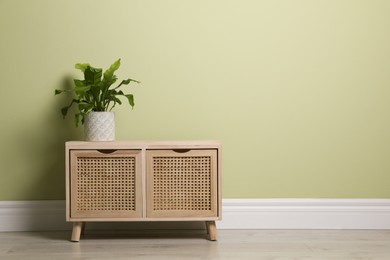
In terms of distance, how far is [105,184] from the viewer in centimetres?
263

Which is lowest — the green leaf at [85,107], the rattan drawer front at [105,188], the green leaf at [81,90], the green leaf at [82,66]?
the rattan drawer front at [105,188]

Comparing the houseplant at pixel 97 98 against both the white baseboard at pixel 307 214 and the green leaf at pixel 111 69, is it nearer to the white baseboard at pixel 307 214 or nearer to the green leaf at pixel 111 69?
the green leaf at pixel 111 69

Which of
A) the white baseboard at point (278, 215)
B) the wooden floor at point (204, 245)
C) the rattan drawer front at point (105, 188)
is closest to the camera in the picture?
the wooden floor at point (204, 245)

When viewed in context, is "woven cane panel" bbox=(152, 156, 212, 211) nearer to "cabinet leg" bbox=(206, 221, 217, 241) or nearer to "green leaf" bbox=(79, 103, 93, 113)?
"cabinet leg" bbox=(206, 221, 217, 241)

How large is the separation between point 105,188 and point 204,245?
0.57 metres

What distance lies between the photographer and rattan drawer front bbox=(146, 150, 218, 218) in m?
2.63

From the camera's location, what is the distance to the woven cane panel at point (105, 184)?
263cm

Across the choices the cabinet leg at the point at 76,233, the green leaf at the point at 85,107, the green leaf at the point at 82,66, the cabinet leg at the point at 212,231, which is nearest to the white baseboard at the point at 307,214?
the cabinet leg at the point at 212,231

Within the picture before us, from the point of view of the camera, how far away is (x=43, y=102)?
2.97 metres

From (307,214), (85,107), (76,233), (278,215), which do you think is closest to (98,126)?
(85,107)

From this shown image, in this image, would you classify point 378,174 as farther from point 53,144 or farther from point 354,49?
point 53,144

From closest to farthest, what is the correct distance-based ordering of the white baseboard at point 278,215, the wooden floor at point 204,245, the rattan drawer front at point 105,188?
the wooden floor at point 204,245 < the rattan drawer front at point 105,188 < the white baseboard at point 278,215

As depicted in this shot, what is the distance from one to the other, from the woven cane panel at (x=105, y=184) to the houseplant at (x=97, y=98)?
148mm

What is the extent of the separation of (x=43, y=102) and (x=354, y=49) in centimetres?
180
